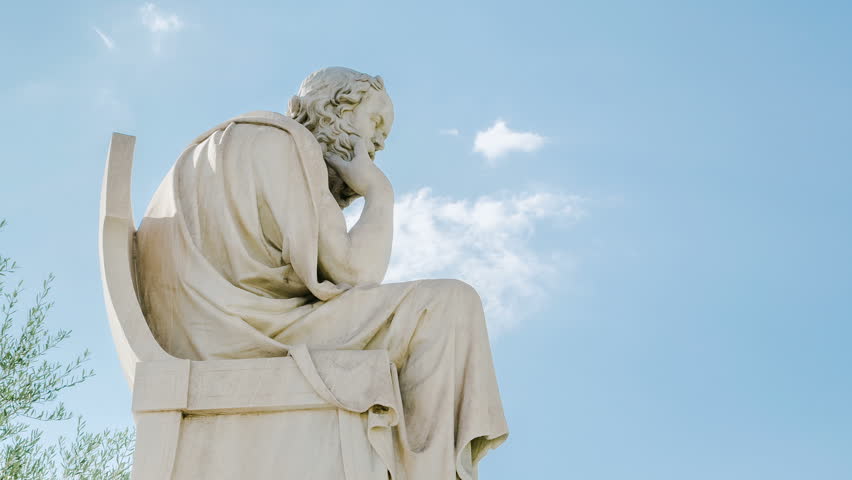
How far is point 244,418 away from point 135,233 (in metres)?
1.23

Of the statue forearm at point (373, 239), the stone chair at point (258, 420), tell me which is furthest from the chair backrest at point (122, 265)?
the statue forearm at point (373, 239)

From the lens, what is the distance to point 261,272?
5457 millimetres

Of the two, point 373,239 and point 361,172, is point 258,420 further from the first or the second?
point 361,172

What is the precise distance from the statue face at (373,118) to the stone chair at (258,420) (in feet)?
5.12

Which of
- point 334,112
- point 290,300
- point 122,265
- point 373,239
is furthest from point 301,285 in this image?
point 334,112

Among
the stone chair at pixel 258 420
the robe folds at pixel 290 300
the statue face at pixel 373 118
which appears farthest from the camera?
the statue face at pixel 373 118

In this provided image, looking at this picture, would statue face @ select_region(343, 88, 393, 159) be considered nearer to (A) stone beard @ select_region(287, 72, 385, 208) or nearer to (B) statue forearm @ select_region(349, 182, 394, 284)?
(A) stone beard @ select_region(287, 72, 385, 208)

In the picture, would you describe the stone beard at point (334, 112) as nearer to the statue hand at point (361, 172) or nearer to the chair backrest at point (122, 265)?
the statue hand at point (361, 172)

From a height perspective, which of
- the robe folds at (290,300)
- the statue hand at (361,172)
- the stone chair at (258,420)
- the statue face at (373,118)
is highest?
the statue face at (373,118)

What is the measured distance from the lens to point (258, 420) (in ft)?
16.3

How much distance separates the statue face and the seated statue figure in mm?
263

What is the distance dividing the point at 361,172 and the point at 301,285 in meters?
0.69

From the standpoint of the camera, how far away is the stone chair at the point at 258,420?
15.9 feet

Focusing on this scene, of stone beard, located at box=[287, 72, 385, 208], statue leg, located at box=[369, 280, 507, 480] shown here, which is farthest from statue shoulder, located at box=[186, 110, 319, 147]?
statue leg, located at box=[369, 280, 507, 480]
